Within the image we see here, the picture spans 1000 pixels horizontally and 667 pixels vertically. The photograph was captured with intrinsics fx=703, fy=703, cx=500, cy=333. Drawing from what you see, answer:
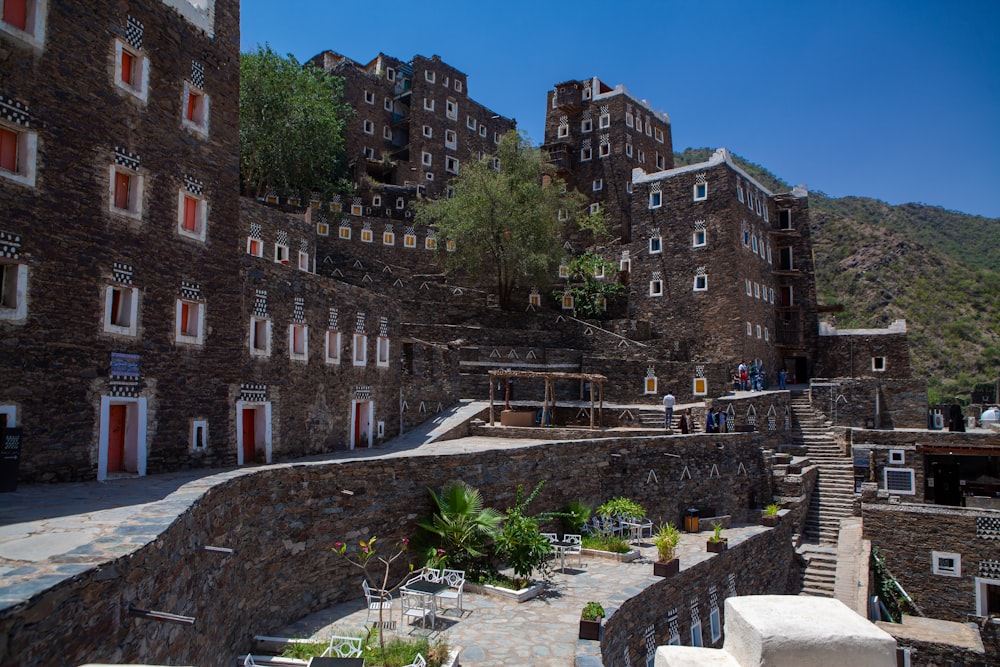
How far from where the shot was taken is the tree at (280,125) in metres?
36.7

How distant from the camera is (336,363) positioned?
2034cm

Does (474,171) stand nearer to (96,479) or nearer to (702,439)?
(702,439)

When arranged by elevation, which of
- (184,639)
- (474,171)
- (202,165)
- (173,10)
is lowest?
(184,639)

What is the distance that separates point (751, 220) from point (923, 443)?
1449 centimetres

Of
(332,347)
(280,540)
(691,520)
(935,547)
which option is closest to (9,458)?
(280,540)

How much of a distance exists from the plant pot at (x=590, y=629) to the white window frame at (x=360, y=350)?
12640 millimetres

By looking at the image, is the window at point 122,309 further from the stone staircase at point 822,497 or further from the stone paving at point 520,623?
the stone staircase at point 822,497

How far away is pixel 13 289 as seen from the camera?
1102 centimetres

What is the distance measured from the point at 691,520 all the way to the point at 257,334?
44.9 feet

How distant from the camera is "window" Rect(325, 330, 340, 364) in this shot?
20.0m

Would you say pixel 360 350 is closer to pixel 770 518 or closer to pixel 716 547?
pixel 716 547

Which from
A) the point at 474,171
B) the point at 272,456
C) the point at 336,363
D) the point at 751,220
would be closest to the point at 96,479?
the point at 272,456

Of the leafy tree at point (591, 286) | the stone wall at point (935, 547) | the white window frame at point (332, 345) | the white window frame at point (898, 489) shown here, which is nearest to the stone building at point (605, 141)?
the leafy tree at point (591, 286)

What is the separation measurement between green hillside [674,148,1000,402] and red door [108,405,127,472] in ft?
179
